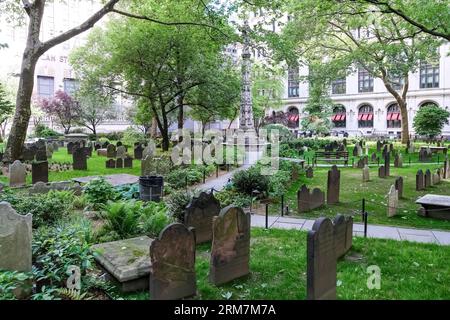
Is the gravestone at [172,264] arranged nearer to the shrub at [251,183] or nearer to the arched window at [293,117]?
the shrub at [251,183]

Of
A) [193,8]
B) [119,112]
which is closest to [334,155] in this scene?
[193,8]

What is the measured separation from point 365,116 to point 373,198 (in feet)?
179

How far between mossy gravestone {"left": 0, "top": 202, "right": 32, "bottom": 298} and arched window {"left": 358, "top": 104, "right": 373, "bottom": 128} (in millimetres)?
62958

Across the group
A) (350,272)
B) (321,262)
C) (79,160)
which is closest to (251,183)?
(350,272)

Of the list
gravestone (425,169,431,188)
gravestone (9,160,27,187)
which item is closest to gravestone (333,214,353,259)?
gravestone (425,169,431,188)

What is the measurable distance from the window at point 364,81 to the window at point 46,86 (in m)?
48.4

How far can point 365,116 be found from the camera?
6216cm

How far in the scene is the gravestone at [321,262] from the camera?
13.8 ft

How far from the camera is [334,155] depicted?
22.2 meters

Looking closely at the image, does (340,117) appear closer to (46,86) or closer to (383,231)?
(46,86)

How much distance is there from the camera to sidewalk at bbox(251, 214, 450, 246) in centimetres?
745

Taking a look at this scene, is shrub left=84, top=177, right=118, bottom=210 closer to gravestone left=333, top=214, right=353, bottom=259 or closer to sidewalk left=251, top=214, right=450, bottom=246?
sidewalk left=251, top=214, right=450, bottom=246

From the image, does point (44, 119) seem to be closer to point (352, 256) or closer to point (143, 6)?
point (143, 6)

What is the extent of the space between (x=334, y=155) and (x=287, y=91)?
50445 millimetres
